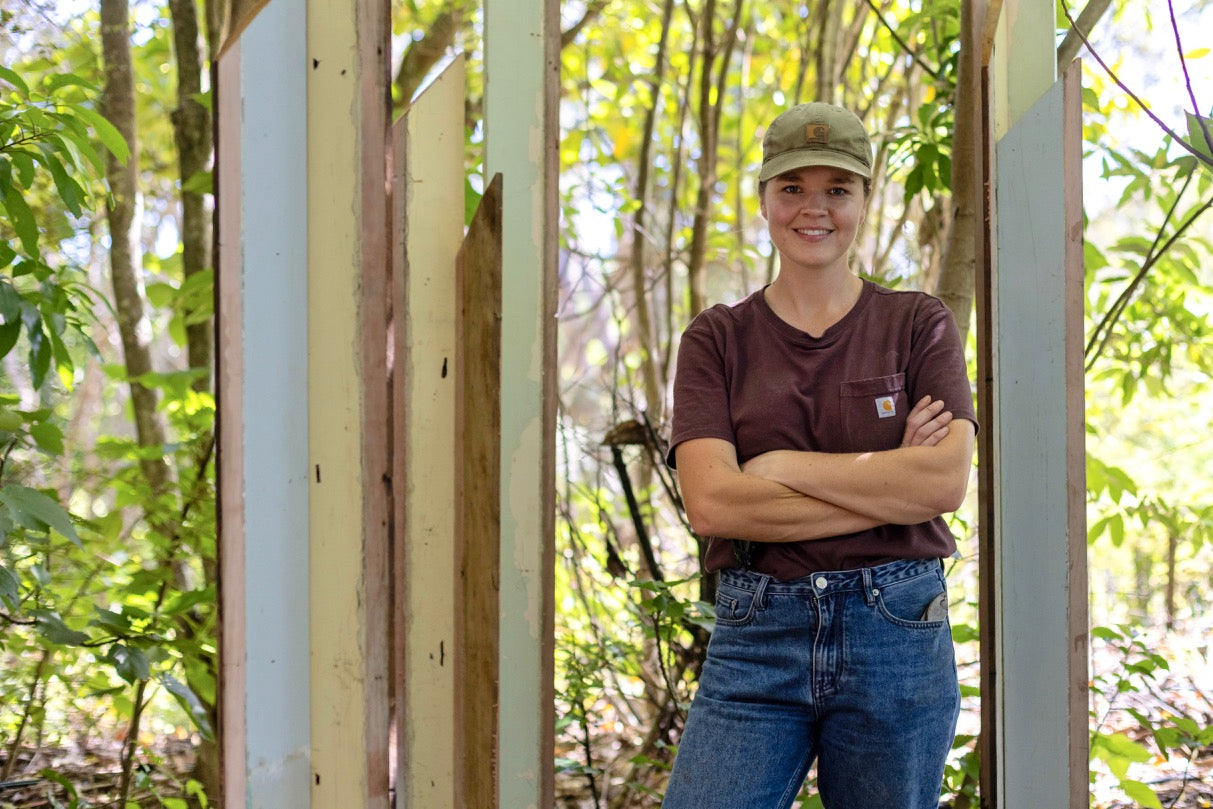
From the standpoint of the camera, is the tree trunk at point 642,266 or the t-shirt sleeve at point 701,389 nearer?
the t-shirt sleeve at point 701,389

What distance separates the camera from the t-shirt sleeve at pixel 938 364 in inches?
70.2

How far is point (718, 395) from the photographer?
1.83 metres

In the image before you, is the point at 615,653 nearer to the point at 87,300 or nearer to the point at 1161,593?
the point at 87,300

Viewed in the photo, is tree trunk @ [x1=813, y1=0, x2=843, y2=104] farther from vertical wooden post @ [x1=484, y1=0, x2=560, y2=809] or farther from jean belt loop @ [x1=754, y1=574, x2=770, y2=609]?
jean belt loop @ [x1=754, y1=574, x2=770, y2=609]

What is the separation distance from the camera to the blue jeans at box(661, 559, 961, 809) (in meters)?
1.67

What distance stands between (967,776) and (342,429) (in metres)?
1.87

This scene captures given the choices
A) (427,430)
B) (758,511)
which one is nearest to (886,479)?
(758,511)

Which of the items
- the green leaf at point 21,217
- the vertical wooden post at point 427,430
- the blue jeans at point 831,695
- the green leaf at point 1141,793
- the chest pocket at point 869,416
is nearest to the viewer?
the blue jeans at point 831,695

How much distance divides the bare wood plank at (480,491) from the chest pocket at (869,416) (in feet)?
1.93

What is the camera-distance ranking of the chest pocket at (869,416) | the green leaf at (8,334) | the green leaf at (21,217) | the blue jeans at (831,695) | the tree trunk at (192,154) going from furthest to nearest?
the tree trunk at (192,154) < the green leaf at (8,334) < the green leaf at (21,217) < the chest pocket at (869,416) < the blue jeans at (831,695)

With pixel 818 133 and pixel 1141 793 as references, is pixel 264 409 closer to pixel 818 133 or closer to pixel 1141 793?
pixel 818 133

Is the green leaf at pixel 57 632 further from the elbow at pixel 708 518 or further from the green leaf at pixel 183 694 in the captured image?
the elbow at pixel 708 518

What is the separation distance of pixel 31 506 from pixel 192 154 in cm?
170

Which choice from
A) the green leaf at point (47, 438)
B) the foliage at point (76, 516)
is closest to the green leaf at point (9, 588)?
the foliage at point (76, 516)
